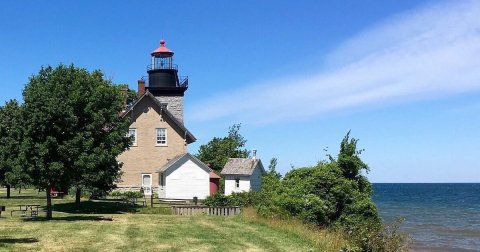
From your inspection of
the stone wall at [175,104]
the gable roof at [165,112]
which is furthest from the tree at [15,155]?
the stone wall at [175,104]

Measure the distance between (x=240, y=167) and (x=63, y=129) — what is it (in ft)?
92.1

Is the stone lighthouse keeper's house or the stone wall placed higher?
the stone wall

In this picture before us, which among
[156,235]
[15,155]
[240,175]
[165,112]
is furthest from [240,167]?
[156,235]

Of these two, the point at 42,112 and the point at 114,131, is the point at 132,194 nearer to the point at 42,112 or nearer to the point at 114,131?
the point at 114,131

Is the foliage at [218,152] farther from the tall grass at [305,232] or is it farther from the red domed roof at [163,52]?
the tall grass at [305,232]

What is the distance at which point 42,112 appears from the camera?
27047 mm

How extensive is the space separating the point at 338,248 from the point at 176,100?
1605 inches

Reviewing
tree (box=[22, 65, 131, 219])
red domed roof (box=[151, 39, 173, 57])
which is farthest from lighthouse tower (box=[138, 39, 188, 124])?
tree (box=[22, 65, 131, 219])

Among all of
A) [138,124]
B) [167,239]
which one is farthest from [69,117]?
[138,124]

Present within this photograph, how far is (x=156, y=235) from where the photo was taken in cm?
2122

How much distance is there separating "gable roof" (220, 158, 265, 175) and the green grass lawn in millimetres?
24753

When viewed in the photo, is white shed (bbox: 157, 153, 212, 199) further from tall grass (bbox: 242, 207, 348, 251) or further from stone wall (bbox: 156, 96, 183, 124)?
tall grass (bbox: 242, 207, 348, 251)

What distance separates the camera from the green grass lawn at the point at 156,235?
18.4 metres

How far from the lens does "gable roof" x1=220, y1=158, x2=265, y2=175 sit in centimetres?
5366
